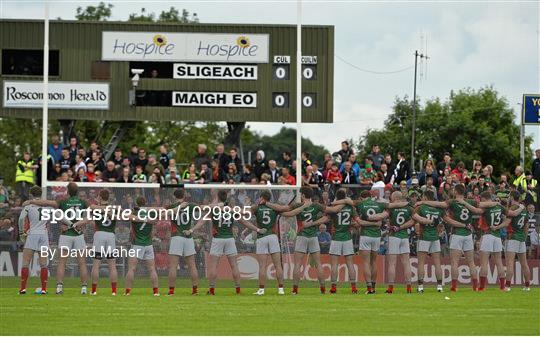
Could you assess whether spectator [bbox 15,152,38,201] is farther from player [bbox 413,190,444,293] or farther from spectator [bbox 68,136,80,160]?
player [bbox 413,190,444,293]

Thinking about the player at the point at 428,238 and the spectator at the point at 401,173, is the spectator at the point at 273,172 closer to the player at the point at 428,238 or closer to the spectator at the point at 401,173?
the spectator at the point at 401,173

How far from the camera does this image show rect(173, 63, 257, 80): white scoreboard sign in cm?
3494

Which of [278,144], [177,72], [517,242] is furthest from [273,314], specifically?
[278,144]

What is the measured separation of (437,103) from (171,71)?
56.4m


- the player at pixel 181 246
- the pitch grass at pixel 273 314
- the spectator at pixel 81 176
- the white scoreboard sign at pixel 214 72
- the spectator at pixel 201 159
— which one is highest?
the white scoreboard sign at pixel 214 72

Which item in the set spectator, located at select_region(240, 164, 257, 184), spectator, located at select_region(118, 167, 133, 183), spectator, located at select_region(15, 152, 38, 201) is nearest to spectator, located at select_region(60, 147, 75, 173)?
spectator, located at select_region(15, 152, 38, 201)

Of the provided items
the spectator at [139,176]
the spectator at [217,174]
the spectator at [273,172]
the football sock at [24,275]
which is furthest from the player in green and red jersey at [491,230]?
the football sock at [24,275]

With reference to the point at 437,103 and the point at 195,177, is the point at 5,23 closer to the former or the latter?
the point at 195,177

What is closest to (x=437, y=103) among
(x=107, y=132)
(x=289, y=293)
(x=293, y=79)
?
(x=107, y=132)

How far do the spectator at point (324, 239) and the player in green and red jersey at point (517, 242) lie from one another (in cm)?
453

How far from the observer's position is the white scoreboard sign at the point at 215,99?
35.1 m

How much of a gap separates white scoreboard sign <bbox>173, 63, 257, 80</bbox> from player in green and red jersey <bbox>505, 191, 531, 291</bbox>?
30.8 ft

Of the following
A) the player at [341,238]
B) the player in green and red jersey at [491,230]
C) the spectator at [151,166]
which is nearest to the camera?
the player at [341,238]

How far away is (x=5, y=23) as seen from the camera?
35.2 meters
